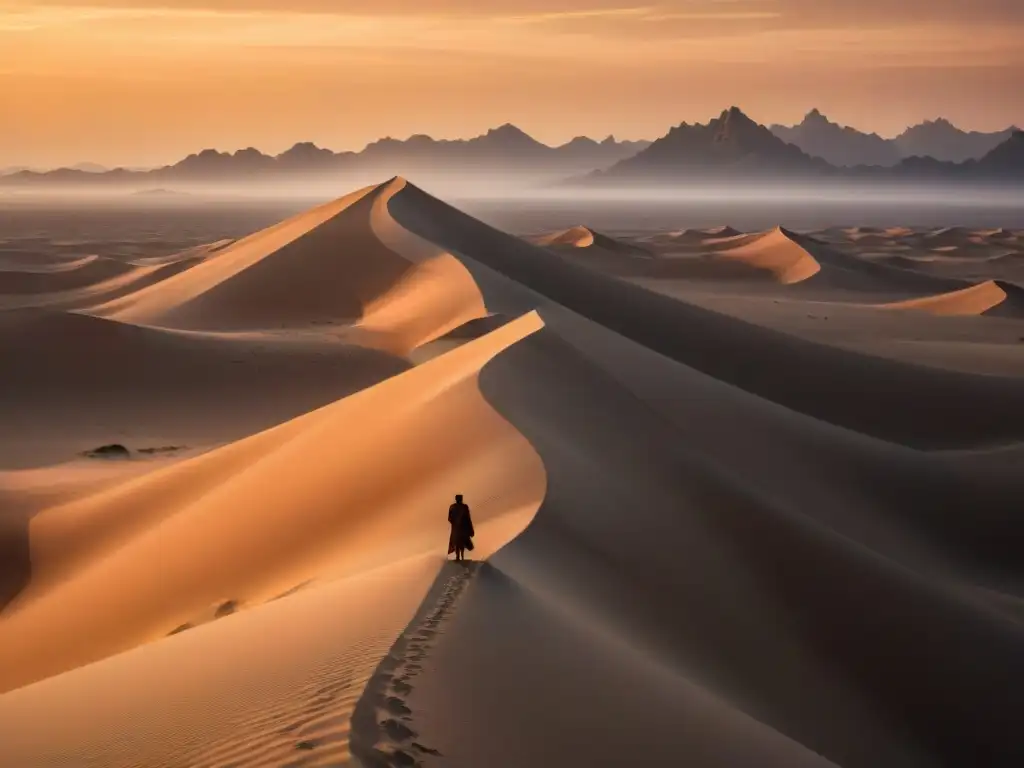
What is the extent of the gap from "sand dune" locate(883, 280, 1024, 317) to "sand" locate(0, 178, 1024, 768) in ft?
73.4

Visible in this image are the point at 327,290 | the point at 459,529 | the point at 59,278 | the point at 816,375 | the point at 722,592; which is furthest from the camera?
the point at 59,278

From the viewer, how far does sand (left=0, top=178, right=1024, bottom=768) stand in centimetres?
700

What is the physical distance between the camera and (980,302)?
53.6 m

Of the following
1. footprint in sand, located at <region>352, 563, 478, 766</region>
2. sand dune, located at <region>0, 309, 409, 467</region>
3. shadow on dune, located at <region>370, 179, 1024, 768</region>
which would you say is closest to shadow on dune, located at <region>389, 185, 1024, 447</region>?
shadow on dune, located at <region>370, 179, 1024, 768</region>

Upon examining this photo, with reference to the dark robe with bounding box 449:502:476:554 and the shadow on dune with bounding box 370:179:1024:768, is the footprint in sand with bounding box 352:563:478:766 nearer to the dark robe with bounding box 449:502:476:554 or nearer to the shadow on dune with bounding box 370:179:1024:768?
the shadow on dune with bounding box 370:179:1024:768

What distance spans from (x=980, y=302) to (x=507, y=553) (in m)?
48.4

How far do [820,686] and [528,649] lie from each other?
451 centimetres

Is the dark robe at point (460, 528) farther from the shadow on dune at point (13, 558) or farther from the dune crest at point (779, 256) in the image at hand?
the dune crest at point (779, 256)

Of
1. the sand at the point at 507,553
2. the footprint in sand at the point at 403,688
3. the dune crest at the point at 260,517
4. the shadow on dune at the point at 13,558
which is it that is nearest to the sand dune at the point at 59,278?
the sand at the point at 507,553

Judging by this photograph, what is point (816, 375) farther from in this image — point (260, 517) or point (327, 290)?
point (327, 290)

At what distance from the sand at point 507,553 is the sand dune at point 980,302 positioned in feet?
73.4

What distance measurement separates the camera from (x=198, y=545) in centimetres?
1433

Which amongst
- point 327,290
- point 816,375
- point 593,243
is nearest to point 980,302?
point 816,375

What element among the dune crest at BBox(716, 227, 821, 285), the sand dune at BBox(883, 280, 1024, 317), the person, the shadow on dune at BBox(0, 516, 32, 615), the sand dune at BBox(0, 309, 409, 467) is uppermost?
the person
